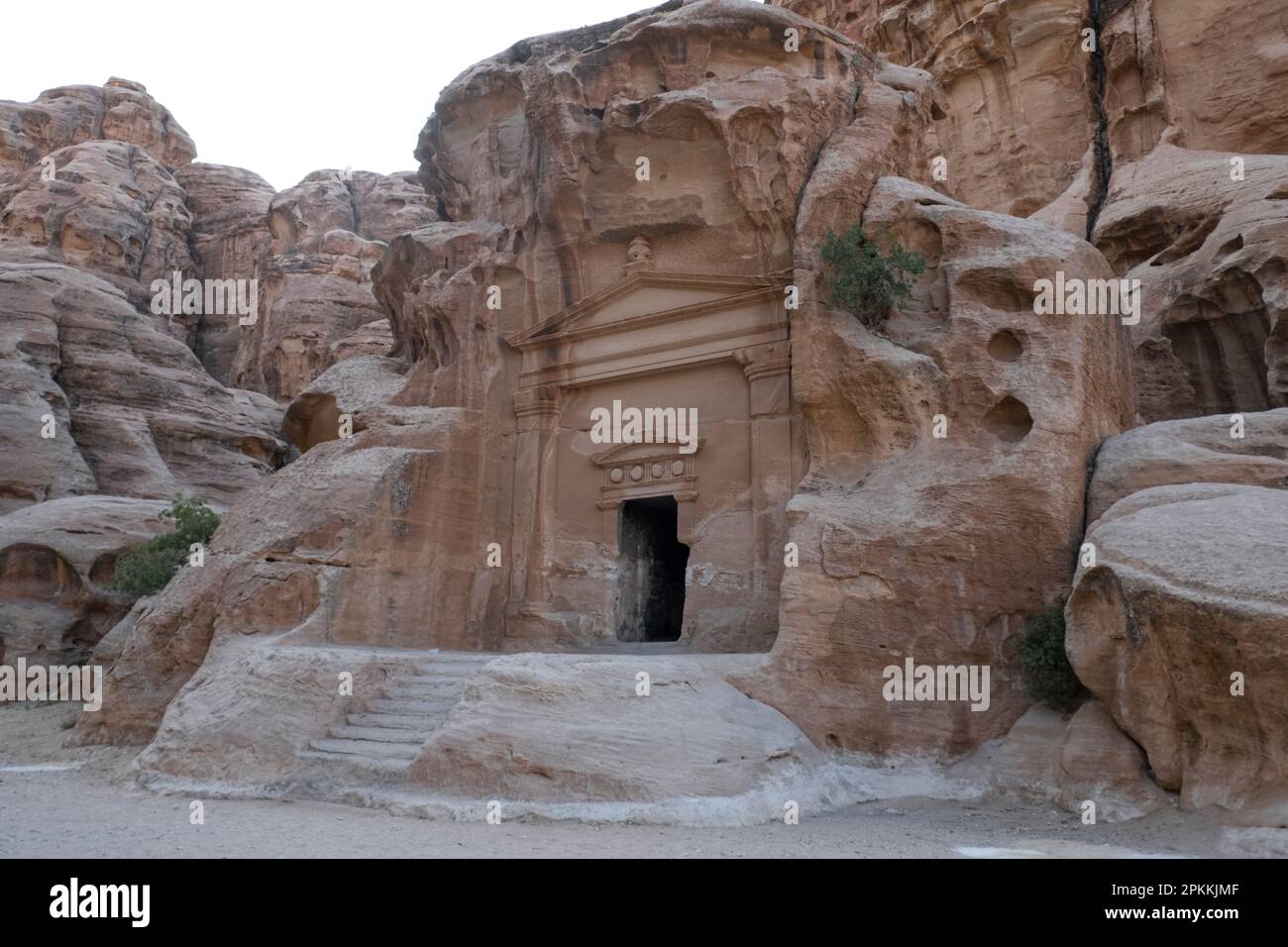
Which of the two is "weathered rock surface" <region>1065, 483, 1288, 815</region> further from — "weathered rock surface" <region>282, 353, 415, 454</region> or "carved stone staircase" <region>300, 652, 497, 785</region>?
"weathered rock surface" <region>282, 353, 415, 454</region>

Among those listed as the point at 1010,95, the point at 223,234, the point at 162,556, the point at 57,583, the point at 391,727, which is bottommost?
the point at 391,727

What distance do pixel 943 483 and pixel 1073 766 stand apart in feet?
9.68

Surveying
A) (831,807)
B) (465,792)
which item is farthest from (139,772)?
(831,807)

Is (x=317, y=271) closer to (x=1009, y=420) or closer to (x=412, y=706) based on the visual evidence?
(x=412, y=706)

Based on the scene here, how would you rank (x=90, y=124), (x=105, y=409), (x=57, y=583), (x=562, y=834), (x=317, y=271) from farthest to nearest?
(x=90, y=124) < (x=317, y=271) < (x=105, y=409) < (x=57, y=583) < (x=562, y=834)

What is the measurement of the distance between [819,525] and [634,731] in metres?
3.16

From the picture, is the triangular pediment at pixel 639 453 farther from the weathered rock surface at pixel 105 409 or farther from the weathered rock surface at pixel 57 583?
the weathered rock surface at pixel 105 409

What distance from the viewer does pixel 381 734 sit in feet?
32.0

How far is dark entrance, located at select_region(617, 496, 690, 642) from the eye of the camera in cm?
1446

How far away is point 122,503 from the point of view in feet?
61.9

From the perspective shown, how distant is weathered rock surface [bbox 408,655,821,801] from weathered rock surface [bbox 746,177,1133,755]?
0.97m

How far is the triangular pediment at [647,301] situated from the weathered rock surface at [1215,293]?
732cm

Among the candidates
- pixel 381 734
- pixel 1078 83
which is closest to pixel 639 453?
pixel 381 734

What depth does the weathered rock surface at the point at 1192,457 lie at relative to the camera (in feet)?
30.6
